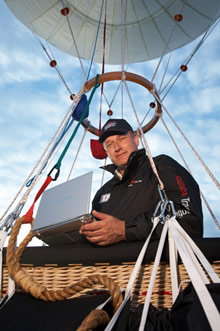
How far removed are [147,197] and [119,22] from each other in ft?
11.5

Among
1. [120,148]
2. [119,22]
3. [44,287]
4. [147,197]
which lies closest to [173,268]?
[44,287]

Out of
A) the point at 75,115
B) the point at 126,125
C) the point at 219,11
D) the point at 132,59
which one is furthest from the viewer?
the point at 132,59

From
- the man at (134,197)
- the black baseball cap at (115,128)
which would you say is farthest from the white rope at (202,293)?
the black baseball cap at (115,128)

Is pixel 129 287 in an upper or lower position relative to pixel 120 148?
lower

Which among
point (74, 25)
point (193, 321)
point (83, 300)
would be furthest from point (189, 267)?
point (74, 25)

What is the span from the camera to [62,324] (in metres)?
0.56

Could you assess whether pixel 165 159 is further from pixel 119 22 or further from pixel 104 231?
pixel 119 22

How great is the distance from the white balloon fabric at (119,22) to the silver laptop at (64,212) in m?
3.37

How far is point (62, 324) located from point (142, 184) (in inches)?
40.6

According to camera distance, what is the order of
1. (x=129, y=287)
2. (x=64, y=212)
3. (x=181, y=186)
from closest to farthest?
(x=129, y=287) → (x=64, y=212) → (x=181, y=186)

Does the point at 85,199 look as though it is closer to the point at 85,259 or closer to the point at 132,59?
the point at 85,259

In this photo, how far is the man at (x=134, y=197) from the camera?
1044 mm

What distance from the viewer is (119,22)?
3.94m

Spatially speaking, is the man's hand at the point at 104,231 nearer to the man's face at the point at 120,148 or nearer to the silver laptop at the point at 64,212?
the silver laptop at the point at 64,212
